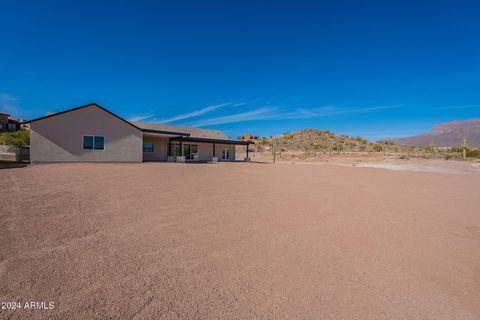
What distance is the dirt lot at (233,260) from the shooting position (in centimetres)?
241

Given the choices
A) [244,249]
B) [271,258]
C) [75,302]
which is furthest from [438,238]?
[75,302]

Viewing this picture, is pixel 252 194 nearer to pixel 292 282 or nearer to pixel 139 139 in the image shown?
pixel 292 282

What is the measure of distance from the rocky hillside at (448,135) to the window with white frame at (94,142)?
94077 millimetres

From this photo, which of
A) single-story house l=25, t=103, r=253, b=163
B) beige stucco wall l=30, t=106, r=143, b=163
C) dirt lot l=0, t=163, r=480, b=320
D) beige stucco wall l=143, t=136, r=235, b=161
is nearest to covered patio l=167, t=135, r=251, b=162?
beige stucco wall l=143, t=136, r=235, b=161

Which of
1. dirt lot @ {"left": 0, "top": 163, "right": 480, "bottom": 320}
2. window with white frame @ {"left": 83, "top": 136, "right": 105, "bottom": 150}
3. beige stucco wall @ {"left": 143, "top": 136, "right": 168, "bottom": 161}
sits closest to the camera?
dirt lot @ {"left": 0, "top": 163, "right": 480, "bottom": 320}

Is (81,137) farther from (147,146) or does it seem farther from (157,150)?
(157,150)

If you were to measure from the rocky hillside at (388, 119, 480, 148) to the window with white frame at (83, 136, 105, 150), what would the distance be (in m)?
94.1

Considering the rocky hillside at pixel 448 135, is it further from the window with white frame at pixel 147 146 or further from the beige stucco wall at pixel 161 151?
the window with white frame at pixel 147 146

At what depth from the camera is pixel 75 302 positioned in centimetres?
234

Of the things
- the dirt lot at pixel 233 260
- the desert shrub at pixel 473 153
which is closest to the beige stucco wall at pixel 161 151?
the dirt lot at pixel 233 260

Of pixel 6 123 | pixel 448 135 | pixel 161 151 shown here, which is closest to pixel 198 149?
pixel 161 151

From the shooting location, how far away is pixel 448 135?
10775cm

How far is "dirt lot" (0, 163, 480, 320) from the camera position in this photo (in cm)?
241

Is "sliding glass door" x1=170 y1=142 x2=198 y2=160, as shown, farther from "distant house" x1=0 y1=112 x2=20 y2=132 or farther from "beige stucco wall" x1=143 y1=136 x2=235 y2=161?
"distant house" x1=0 y1=112 x2=20 y2=132
